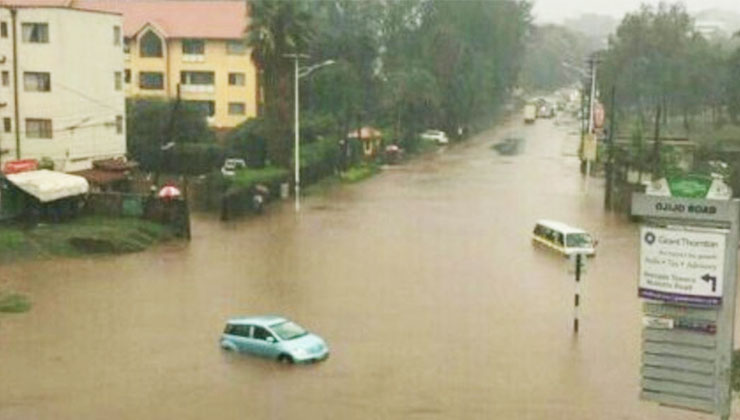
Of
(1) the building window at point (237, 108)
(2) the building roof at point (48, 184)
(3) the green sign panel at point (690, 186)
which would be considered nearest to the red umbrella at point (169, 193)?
(2) the building roof at point (48, 184)

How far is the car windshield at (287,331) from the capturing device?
24.1m

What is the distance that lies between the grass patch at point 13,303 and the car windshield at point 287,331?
8.43 meters

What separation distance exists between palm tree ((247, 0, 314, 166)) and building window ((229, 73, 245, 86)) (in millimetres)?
21313

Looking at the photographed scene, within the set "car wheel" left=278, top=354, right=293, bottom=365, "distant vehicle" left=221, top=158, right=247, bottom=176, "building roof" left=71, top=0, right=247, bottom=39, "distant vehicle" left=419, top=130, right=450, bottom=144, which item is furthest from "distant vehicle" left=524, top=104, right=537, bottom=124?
"car wheel" left=278, top=354, right=293, bottom=365

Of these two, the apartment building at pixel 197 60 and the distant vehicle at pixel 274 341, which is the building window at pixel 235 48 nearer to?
the apartment building at pixel 197 60

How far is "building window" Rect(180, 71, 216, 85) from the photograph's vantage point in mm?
76375

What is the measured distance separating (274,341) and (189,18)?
5626 cm

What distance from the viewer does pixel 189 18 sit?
77000 millimetres

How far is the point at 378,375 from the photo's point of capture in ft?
75.7

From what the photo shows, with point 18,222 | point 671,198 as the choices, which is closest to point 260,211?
point 18,222

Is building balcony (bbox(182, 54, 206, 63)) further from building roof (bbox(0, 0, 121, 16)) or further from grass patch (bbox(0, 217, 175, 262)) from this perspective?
grass patch (bbox(0, 217, 175, 262))

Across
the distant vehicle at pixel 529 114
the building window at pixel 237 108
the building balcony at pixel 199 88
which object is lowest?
the distant vehicle at pixel 529 114

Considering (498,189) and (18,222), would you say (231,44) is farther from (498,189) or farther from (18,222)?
(18,222)

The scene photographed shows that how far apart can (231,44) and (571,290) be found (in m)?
47.5
